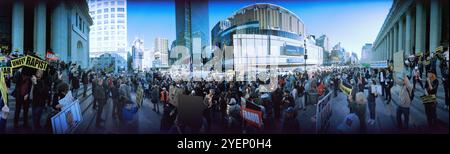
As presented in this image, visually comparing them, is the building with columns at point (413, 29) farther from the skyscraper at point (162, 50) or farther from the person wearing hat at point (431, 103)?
the skyscraper at point (162, 50)

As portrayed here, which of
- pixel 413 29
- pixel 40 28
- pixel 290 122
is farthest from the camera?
pixel 40 28

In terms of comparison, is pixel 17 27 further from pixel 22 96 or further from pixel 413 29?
pixel 413 29

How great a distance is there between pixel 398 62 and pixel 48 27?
12.8ft

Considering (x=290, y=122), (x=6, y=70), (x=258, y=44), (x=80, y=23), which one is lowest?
(x=290, y=122)

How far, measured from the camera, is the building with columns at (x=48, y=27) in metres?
3.38

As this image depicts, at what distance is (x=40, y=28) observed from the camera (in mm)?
3447

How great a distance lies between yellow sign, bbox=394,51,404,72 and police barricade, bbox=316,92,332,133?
2.48ft

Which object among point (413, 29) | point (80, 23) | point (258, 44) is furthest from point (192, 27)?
point (413, 29)

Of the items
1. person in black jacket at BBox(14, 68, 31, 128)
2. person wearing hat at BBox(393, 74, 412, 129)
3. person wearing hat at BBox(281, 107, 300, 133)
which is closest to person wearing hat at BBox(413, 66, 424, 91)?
person wearing hat at BBox(393, 74, 412, 129)

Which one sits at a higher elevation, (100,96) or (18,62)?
(18,62)
